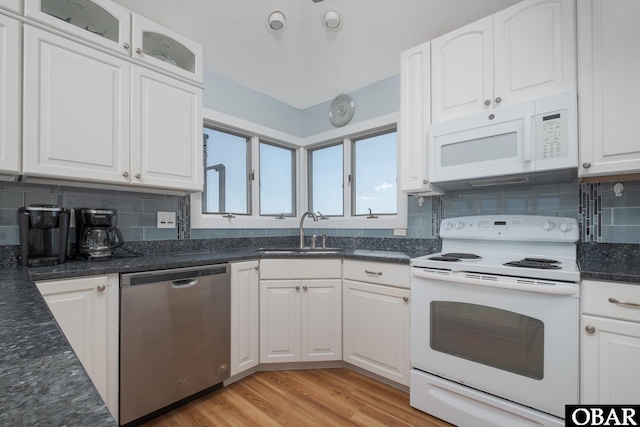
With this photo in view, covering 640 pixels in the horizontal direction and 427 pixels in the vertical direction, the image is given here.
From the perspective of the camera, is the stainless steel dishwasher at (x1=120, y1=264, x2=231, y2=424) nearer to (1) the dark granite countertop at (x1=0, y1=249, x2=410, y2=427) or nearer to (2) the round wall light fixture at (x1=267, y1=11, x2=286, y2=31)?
(1) the dark granite countertop at (x1=0, y1=249, x2=410, y2=427)

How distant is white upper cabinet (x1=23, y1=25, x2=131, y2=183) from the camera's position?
4.77ft

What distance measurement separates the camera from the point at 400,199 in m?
2.50

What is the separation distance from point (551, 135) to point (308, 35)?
188 centimetres

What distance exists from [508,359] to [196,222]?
2.19 meters

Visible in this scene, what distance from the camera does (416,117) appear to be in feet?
6.75

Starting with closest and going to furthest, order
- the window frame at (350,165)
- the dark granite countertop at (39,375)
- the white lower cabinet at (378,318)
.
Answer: the dark granite countertop at (39,375) < the white lower cabinet at (378,318) < the window frame at (350,165)

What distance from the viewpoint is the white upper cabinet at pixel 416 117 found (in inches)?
79.0

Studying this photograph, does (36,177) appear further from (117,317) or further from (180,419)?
(180,419)

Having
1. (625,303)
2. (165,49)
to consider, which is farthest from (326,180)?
(625,303)

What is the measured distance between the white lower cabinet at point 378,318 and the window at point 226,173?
Result: 1218 millimetres

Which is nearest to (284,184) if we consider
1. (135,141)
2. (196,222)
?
(196,222)

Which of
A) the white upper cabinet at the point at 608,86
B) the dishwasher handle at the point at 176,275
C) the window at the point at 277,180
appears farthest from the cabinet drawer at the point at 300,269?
the white upper cabinet at the point at 608,86

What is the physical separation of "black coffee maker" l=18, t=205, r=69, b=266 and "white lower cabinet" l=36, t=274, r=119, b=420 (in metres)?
0.30

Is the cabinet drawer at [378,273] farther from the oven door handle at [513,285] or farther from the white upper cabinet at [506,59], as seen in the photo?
the white upper cabinet at [506,59]
